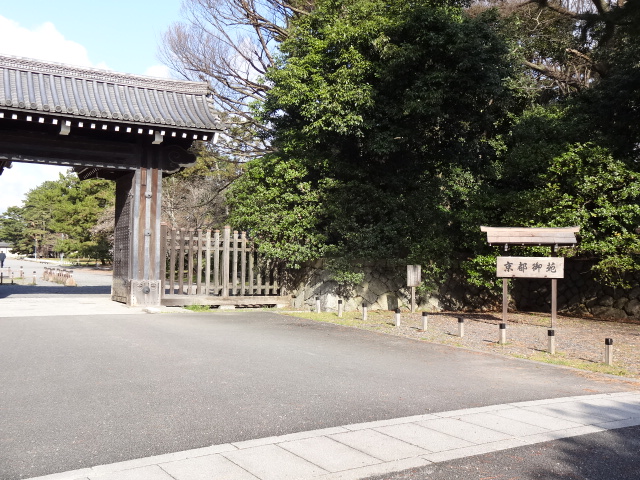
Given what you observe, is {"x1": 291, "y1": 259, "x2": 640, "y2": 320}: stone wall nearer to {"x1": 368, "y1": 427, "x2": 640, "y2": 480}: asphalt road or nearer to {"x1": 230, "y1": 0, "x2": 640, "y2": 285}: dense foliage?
{"x1": 230, "y1": 0, "x2": 640, "y2": 285}: dense foliage

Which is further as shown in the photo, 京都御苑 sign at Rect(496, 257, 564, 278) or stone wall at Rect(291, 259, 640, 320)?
stone wall at Rect(291, 259, 640, 320)

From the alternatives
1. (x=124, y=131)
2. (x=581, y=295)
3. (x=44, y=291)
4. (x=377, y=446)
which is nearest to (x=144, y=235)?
(x=124, y=131)

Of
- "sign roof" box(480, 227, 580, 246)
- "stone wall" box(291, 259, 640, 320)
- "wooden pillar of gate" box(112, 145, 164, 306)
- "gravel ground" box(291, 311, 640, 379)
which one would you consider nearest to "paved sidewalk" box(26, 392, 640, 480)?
"gravel ground" box(291, 311, 640, 379)

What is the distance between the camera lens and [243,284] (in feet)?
51.2

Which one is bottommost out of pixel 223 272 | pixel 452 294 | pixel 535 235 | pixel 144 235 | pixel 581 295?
pixel 452 294

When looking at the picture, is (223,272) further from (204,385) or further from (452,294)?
(204,385)

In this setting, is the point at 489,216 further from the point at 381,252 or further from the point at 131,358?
the point at 131,358

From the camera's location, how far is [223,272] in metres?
15.5

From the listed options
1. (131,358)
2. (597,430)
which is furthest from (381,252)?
(597,430)

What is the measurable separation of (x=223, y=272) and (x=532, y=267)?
8131mm

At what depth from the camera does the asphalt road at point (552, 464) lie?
3.83m

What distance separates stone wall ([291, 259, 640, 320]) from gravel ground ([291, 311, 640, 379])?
2.64 ft

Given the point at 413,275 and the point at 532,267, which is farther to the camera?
the point at 413,275

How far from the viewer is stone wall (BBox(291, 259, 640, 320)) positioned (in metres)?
15.9
